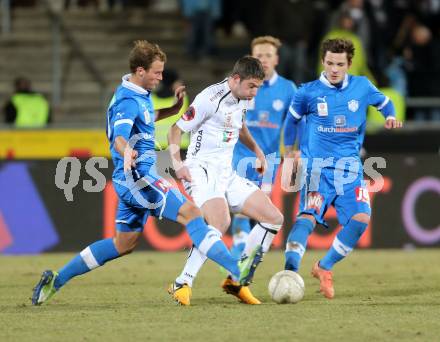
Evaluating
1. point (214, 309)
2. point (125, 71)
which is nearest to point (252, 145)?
point (214, 309)

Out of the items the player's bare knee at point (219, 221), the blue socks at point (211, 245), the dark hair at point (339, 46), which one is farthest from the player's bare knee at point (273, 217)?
the dark hair at point (339, 46)

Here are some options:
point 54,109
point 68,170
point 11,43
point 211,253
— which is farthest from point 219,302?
point 11,43

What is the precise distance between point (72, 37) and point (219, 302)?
30.2 ft

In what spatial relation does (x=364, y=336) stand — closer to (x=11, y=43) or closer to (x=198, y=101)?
(x=198, y=101)

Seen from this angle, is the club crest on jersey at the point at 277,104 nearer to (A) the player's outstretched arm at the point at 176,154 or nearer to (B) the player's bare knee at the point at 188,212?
(A) the player's outstretched arm at the point at 176,154

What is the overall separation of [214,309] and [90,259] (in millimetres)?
1042

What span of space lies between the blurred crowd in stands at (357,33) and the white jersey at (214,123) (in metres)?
6.93

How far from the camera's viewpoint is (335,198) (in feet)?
30.3

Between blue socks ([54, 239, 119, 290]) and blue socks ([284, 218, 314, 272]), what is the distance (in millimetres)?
1391

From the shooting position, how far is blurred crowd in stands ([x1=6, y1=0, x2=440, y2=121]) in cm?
1650

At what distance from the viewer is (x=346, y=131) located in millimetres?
9266

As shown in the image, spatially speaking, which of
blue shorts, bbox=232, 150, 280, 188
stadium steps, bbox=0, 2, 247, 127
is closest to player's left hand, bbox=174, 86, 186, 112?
blue shorts, bbox=232, 150, 280, 188

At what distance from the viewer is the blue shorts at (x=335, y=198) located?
916 cm

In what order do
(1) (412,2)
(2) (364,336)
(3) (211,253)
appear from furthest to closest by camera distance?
(1) (412,2) → (3) (211,253) → (2) (364,336)
